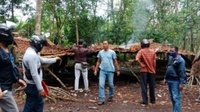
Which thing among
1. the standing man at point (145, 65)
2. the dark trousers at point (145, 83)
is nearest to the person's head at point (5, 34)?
the standing man at point (145, 65)

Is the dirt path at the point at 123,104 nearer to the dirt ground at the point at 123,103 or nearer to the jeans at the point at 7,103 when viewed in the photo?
the dirt ground at the point at 123,103

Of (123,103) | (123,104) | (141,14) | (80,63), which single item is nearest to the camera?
(123,104)

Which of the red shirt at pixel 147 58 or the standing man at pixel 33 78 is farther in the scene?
the red shirt at pixel 147 58

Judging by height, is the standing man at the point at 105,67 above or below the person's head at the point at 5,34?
below

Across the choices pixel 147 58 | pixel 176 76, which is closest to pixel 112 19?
pixel 147 58

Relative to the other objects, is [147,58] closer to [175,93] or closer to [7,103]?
[175,93]

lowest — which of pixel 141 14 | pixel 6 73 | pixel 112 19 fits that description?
pixel 6 73

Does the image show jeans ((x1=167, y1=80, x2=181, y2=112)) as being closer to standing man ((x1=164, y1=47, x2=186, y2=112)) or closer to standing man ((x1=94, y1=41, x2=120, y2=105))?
standing man ((x1=164, y1=47, x2=186, y2=112))

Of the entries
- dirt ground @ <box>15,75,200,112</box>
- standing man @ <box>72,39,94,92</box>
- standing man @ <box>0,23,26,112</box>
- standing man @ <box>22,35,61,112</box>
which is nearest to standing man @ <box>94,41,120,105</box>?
dirt ground @ <box>15,75,200,112</box>

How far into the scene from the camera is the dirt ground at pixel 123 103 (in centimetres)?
785

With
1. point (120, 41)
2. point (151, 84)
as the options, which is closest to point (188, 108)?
point (151, 84)

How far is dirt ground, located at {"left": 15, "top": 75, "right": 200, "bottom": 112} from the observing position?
309 inches

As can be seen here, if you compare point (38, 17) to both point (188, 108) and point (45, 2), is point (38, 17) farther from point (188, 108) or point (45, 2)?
point (45, 2)

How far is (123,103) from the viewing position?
8664 millimetres
